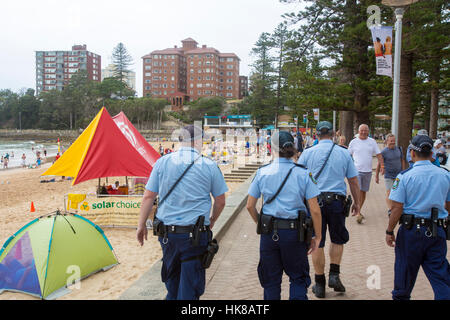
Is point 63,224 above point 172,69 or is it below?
below

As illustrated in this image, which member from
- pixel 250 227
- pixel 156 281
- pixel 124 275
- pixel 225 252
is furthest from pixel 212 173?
pixel 250 227

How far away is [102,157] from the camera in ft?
32.3

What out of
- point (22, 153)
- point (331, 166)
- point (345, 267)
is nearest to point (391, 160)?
point (345, 267)

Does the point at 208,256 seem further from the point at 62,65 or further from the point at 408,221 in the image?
the point at 62,65

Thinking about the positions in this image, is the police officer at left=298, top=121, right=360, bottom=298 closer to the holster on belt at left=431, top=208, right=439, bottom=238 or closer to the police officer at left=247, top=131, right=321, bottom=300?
the police officer at left=247, top=131, right=321, bottom=300

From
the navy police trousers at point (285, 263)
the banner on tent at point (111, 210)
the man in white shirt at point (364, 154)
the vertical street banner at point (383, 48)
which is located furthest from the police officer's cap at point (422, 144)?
the vertical street banner at point (383, 48)

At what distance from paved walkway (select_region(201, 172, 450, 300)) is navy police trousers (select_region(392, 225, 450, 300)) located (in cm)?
90

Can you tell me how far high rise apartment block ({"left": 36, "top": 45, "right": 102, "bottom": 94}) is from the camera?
131125 mm

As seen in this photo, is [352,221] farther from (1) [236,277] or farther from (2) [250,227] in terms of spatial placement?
(1) [236,277]

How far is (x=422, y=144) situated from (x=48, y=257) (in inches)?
214

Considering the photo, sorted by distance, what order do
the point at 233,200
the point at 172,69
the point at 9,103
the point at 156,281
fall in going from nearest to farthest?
the point at 156,281
the point at 233,200
the point at 172,69
the point at 9,103

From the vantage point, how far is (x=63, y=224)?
20.6 ft
